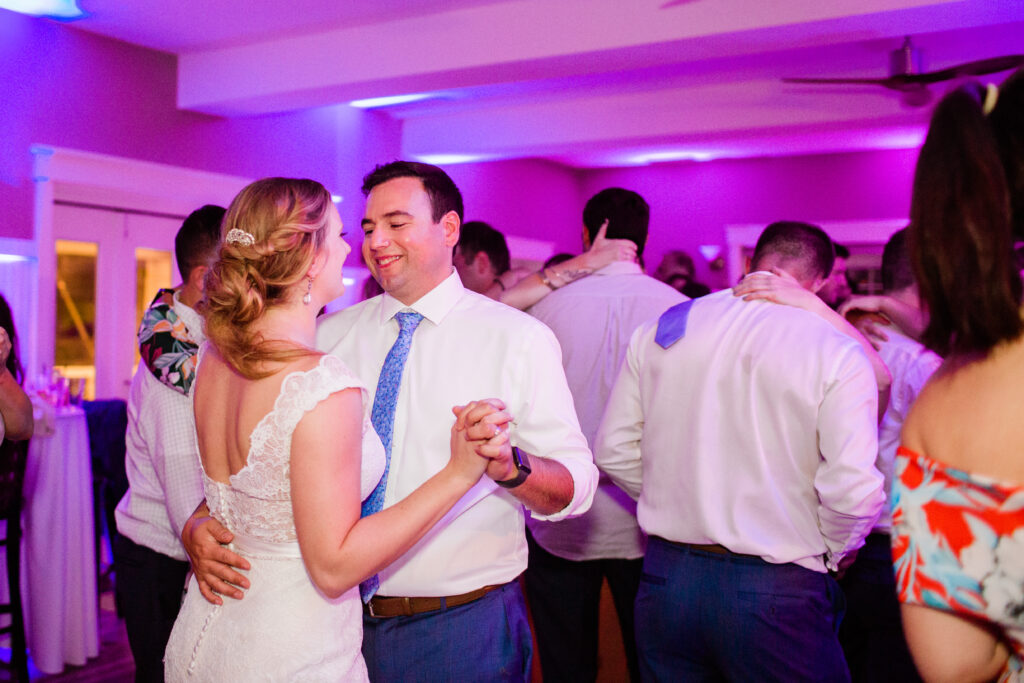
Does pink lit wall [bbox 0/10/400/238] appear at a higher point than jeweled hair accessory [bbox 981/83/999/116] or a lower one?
higher

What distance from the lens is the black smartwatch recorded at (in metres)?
1.56

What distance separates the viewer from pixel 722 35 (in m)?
4.33

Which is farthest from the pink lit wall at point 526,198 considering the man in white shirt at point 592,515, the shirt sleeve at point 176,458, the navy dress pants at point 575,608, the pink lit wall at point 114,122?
the shirt sleeve at point 176,458

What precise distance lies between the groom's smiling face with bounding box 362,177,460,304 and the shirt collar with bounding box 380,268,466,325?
1 centimetres

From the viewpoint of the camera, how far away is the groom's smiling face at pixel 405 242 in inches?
78.3

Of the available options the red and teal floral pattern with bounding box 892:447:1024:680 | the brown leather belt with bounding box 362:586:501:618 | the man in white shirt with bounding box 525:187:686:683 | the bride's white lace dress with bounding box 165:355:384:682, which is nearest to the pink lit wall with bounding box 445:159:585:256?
the man in white shirt with bounding box 525:187:686:683

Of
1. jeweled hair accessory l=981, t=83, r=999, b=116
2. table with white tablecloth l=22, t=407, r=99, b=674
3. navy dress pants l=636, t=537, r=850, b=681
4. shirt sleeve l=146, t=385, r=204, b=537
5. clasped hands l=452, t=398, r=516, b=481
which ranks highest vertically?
jeweled hair accessory l=981, t=83, r=999, b=116

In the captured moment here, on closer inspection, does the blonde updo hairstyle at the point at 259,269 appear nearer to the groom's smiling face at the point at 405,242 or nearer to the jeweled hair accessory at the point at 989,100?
the groom's smiling face at the point at 405,242

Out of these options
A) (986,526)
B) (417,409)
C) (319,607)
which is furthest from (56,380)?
(986,526)

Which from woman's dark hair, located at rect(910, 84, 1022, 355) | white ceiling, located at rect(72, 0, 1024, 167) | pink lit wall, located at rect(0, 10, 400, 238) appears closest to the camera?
woman's dark hair, located at rect(910, 84, 1022, 355)

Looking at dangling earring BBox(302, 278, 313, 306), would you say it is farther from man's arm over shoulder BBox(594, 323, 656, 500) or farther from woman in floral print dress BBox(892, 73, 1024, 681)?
man's arm over shoulder BBox(594, 323, 656, 500)

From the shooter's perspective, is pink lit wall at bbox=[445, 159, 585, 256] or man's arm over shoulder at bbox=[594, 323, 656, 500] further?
pink lit wall at bbox=[445, 159, 585, 256]

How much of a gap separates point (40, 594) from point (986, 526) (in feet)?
13.3

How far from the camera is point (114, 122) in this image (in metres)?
5.48
